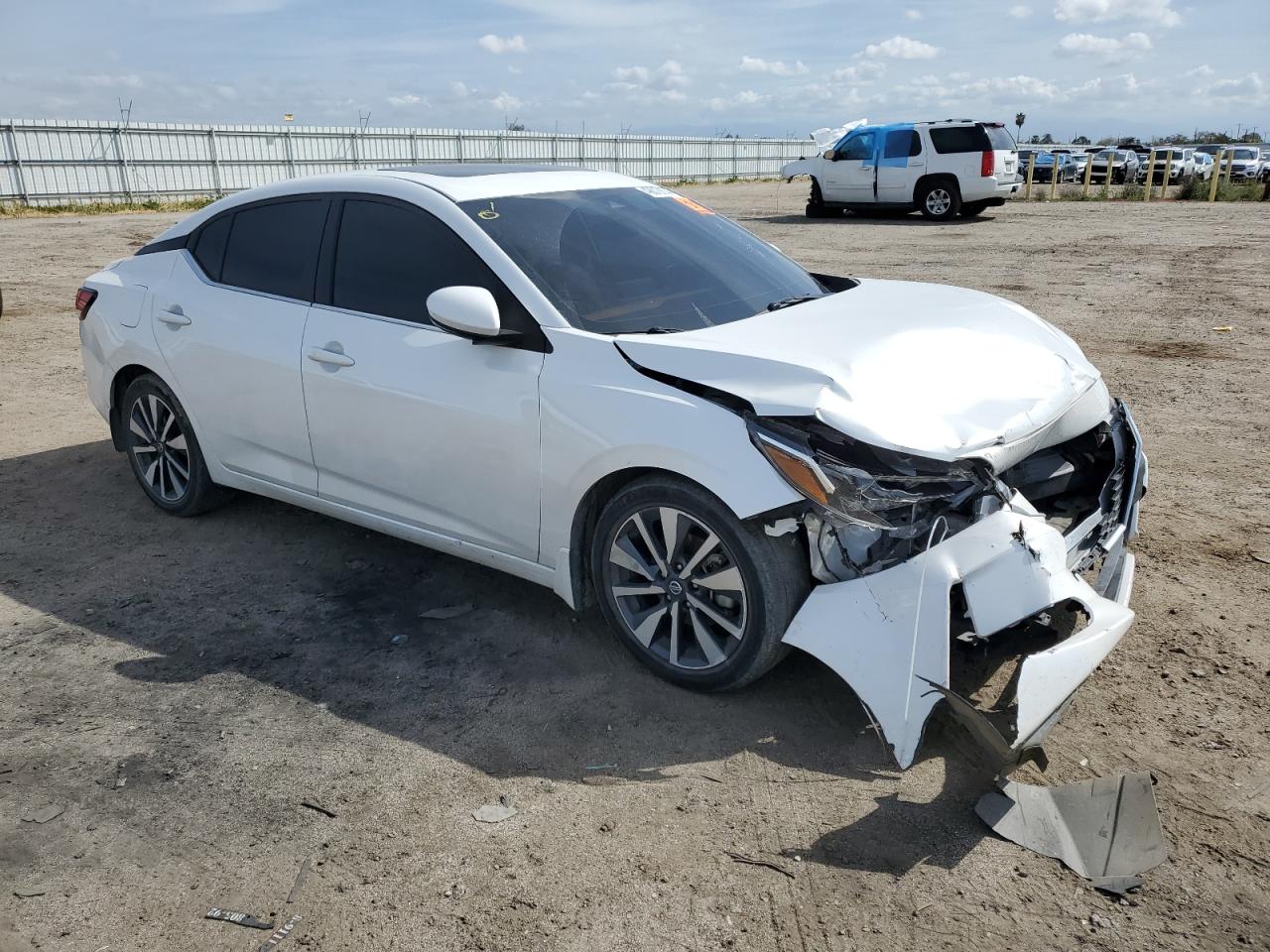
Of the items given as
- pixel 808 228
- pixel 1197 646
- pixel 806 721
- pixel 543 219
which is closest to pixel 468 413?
pixel 543 219

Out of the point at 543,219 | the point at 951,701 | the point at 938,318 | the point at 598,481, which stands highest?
the point at 543,219

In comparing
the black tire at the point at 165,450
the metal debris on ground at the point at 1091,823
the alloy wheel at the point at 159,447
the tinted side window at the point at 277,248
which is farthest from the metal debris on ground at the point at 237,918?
the alloy wheel at the point at 159,447

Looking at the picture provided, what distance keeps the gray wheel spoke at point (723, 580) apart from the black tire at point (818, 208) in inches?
826

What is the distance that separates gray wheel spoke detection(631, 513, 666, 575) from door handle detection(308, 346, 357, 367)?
4.95 feet

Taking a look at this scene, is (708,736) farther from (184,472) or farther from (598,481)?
(184,472)

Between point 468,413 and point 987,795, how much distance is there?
2239mm

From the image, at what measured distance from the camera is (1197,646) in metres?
3.98

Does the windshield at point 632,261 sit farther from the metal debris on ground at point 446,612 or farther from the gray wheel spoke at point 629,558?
the metal debris on ground at point 446,612

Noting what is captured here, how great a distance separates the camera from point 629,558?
12.3 feet

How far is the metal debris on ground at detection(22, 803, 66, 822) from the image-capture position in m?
3.19

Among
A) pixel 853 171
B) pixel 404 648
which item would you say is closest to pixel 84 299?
pixel 404 648

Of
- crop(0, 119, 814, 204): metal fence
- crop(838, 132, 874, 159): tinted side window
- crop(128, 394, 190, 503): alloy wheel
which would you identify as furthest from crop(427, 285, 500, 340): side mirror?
crop(0, 119, 814, 204): metal fence

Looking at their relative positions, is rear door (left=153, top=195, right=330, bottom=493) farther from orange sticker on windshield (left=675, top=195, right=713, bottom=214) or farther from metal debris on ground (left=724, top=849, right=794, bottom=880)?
metal debris on ground (left=724, top=849, right=794, bottom=880)

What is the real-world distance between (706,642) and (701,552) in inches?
13.0
